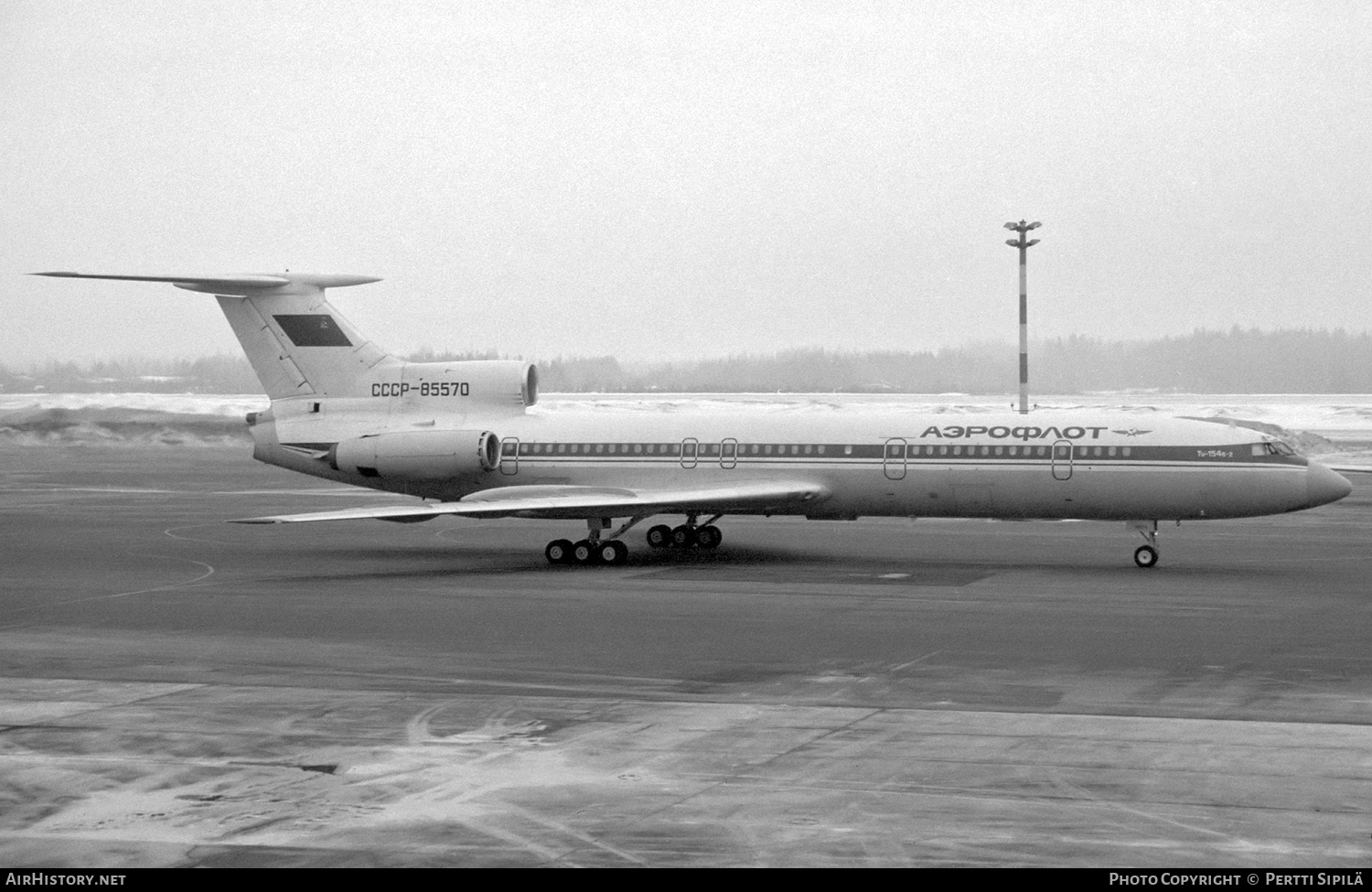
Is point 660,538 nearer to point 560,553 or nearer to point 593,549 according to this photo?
point 593,549

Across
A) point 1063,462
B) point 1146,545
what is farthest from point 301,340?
point 1146,545

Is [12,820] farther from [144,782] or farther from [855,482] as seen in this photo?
[855,482]

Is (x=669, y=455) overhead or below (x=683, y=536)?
overhead

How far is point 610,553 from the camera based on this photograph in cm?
2827

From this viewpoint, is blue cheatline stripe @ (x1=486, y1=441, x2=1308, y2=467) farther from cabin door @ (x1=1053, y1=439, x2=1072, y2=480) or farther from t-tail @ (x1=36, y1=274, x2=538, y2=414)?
t-tail @ (x1=36, y1=274, x2=538, y2=414)

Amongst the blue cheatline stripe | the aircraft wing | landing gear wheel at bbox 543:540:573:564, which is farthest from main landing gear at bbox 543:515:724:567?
the blue cheatline stripe

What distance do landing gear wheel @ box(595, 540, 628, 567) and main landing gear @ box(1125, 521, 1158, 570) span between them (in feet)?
30.5

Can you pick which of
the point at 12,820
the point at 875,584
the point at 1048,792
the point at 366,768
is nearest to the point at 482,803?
the point at 366,768

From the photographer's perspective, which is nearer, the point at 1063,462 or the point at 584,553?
the point at 1063,462

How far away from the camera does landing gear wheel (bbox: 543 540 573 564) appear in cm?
2842

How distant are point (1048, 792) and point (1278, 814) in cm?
159

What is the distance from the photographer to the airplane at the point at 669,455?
27.1m

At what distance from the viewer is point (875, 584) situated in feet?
80.4

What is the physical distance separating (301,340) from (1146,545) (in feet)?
56.8
